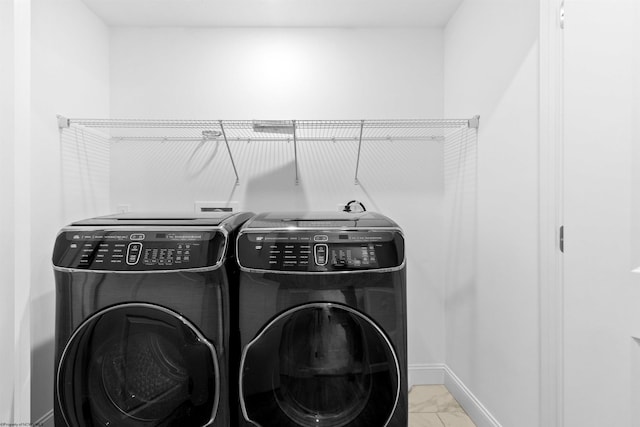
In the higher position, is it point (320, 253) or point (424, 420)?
point (320, 253)

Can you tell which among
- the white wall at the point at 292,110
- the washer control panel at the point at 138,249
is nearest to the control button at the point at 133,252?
the washer control panel at the point at 138,249

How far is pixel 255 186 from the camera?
2.09m

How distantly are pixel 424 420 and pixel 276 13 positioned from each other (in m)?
2.51

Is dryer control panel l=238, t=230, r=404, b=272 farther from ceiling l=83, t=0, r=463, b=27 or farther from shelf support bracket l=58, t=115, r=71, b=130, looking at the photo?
ceiling l=83, t=0, r=463, b=27

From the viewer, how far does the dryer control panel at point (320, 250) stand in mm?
1187

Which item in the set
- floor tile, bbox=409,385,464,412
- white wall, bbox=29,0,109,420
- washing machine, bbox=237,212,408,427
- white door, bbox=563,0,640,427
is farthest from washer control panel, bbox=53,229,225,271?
floor tile, bbox=409,385,464,412

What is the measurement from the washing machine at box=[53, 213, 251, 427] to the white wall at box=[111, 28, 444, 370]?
907mm

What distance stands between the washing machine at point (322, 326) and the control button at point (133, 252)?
0.37 meters

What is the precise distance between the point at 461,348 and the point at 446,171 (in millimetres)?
1096

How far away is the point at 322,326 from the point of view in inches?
49.3

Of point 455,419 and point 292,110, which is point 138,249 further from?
point 455,419

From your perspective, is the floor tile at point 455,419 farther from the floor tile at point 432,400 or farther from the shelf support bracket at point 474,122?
the shelf support bracket at point 474,122

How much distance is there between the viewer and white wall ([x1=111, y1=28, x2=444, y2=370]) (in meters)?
2.07

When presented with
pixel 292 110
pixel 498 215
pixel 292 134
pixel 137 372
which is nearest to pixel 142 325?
pixel 137 372
